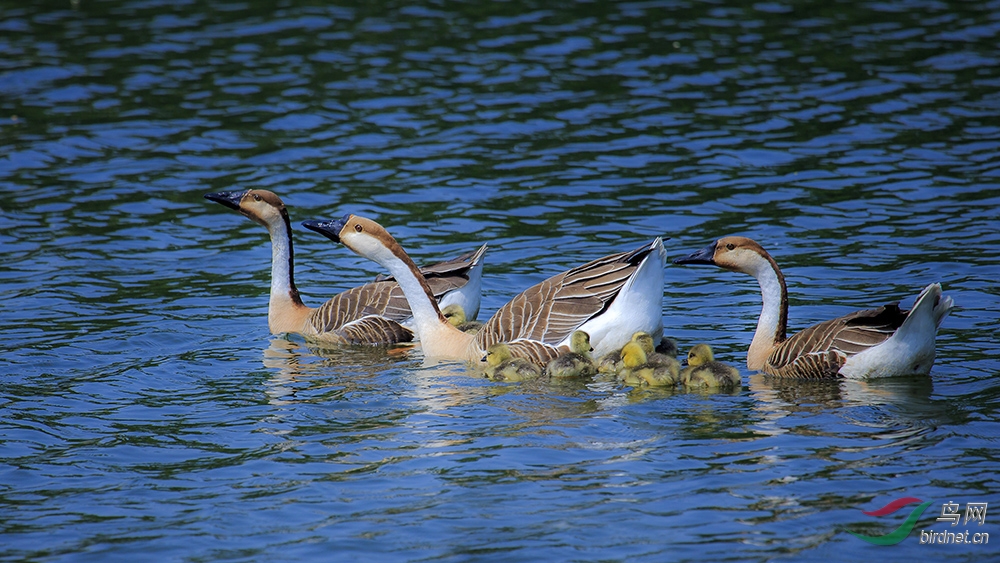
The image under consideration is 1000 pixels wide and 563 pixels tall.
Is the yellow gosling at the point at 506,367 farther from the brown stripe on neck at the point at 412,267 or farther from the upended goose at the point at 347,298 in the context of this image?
the upended goose at the point at 347,298

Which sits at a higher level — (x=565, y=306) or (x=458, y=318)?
(x=565, y=306)

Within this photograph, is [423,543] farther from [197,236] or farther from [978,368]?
[197,236]

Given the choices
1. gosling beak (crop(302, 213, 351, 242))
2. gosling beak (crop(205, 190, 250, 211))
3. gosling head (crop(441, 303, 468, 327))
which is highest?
gosling beak (crop(205, 190, 250, 211))

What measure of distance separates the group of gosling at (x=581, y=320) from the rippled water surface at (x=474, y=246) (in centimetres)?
24

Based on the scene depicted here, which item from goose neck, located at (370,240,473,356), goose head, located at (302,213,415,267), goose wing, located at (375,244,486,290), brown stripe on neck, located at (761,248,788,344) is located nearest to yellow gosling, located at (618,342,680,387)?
brown stripe on neck, located at (761,248,788,344)

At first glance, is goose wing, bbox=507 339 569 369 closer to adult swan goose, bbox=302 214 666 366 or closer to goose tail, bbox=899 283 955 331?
adult swan goose, bbox=302 214 666 366

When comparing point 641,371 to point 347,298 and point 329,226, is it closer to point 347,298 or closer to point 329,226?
point 329,226

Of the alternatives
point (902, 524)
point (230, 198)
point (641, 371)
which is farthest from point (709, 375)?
point (230, 198)

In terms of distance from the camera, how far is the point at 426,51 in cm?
1961

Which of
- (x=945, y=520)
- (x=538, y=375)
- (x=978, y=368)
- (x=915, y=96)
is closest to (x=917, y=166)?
(x=915, y=96)

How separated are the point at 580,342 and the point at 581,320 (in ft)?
0.84

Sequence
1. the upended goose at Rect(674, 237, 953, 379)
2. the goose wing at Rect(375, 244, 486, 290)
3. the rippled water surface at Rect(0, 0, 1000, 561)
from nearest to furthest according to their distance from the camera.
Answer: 1. the rippled water surface at Rect(0, 0, 1000, 561)
2. the upended goose at Rect(674, 237, 953, 379)
3. the goose wing at Rect(375, 244, 486, 290)

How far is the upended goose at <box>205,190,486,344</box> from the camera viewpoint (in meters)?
10.7

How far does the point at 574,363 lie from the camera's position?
29.9 feet
